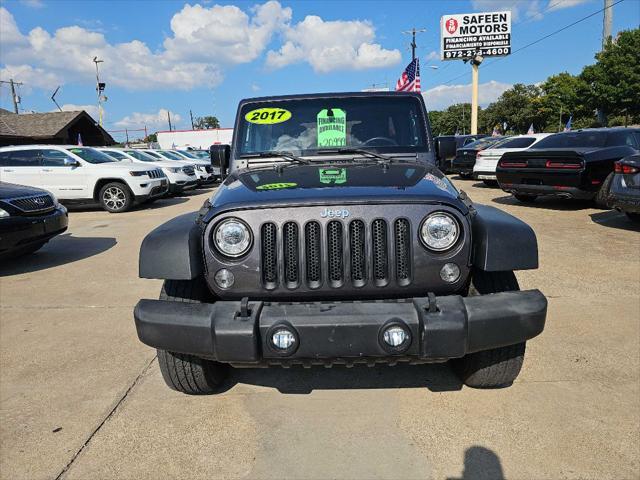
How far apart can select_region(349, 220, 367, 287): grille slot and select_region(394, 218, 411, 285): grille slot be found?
16 cm

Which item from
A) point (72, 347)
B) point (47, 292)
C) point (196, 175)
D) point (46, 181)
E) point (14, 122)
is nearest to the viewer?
point (72, 347)

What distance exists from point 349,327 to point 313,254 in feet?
1.36

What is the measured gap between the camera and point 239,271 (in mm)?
2273

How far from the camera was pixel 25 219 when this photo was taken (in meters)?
5.76

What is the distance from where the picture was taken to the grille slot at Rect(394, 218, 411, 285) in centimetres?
225

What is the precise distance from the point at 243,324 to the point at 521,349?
1557mm

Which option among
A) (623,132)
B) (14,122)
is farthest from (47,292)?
(14,122)

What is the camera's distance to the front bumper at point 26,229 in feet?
18.1

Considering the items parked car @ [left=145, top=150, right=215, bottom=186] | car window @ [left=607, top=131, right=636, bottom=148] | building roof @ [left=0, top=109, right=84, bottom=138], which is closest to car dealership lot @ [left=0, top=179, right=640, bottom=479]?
car window @ [left=607, top=131, right=636, bottom=148]

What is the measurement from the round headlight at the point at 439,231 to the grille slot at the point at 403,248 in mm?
77

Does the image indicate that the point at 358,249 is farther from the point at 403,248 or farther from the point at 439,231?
the point at 439,231

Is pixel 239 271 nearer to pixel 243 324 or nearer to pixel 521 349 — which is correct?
pixel 243 324

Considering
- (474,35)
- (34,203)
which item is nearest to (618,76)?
(474,35)

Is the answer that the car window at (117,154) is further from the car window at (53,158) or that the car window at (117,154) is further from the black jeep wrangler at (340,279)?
the black jeep wrangler at (340,279)
